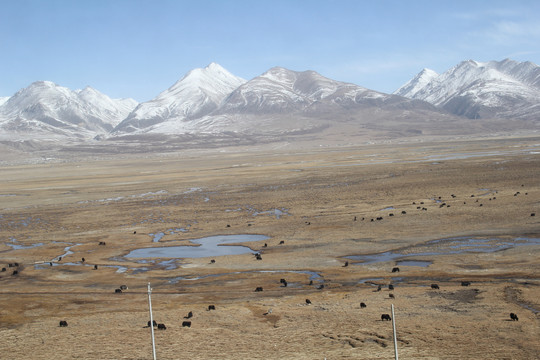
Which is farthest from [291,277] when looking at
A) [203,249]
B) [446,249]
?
[203,249]

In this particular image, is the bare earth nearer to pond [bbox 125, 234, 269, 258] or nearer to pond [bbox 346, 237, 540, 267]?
pond [bbox 346, 237, 540, 267]

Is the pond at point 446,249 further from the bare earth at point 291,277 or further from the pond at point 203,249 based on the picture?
the pond at point 203,249

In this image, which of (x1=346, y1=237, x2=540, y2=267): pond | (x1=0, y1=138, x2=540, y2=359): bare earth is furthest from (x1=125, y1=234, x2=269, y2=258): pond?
(x1=346, y1=237, x2=540, y2=267): pond

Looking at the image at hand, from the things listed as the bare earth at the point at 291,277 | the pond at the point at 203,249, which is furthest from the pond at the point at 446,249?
the pond at the point at 203,249

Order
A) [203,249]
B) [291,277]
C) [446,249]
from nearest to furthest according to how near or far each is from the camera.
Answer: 1. [291,277]
2. [446,249]
3. [203,249]

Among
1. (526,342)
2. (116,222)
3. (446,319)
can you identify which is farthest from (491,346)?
(116,222)

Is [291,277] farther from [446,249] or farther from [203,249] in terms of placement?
[203,249]
